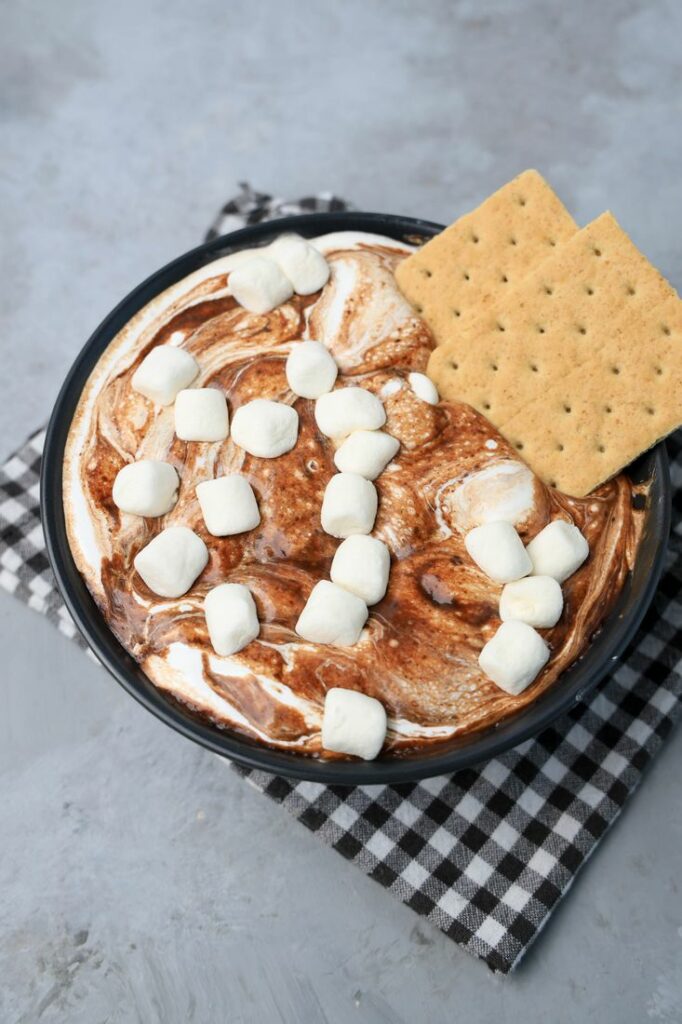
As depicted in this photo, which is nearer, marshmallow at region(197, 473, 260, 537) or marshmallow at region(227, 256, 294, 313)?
marshmallow at region(197, 473, 260, 537)

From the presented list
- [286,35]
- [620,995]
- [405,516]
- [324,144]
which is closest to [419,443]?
[405,516]

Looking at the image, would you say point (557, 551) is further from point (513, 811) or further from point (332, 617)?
point (513, 811)

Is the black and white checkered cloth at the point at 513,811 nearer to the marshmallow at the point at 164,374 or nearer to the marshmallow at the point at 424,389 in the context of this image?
the marshmallow at the point at 424,389

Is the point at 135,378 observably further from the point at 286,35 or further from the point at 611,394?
the point at 286,35

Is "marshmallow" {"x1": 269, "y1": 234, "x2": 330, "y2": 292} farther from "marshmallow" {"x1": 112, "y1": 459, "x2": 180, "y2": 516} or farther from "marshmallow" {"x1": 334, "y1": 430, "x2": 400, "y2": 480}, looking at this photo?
"marshmallow" {"x1": 112, "y1": 459, "x2": 180, "y2": 516}

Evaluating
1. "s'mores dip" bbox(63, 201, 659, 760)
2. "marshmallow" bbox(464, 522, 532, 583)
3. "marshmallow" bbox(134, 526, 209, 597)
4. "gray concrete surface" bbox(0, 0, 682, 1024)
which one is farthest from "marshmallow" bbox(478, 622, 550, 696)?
"gray concrete surface" bbox(0, 0, 682, 1024)

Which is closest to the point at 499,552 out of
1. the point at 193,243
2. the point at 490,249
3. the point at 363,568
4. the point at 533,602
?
the point at 533,602
